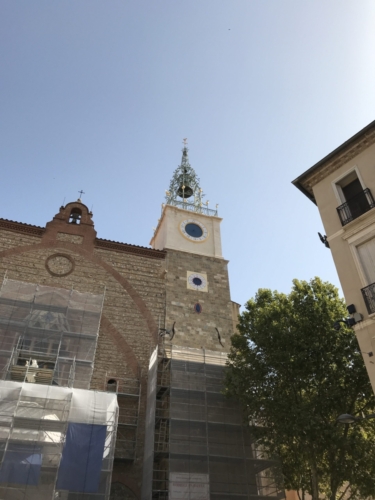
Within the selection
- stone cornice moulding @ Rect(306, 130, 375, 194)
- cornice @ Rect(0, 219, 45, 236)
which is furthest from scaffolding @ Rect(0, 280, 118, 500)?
stone cornice moulding @ Rect(306, 130, 375, 194)

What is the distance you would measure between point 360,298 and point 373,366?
5.22 feet

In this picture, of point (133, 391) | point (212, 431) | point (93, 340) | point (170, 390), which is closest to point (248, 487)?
point (212, 431)

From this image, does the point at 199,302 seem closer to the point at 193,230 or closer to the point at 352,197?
the point at 193,230

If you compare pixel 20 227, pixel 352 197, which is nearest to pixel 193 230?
pixel 20 227

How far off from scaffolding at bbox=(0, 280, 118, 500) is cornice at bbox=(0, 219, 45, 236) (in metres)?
3.66

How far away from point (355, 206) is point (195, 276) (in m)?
11.4

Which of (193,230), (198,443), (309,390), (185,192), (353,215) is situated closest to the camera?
(353,215)

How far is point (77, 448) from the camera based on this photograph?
13.0m

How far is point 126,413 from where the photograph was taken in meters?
16.9

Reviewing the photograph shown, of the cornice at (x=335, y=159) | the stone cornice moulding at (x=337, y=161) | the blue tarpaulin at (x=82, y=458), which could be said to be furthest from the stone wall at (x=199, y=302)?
the stone cornice moulding at (x=337, y=161)

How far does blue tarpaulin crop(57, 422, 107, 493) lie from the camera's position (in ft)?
40.9

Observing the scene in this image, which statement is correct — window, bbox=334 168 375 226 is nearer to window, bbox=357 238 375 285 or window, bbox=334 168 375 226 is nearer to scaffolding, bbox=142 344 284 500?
window, bbox=357 238 375 285

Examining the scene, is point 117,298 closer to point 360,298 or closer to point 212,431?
point 212,431

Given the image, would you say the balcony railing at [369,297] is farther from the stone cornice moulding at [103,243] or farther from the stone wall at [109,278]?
the stone cornice moulding at [103,243]
